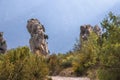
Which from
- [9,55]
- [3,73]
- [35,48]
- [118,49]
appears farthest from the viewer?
[35,48]

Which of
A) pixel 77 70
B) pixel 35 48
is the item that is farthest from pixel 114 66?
pixel 35 48

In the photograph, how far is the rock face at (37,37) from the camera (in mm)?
54875

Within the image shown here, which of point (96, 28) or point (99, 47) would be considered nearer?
point (99, 47)

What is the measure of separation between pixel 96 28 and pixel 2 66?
32361 millimetres

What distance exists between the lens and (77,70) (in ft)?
137

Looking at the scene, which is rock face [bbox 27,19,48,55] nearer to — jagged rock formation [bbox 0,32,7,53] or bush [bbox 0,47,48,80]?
jagged rock formation [bbox 0,32,7,53]

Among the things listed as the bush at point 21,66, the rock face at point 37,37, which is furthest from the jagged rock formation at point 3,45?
the bush at point 21,66

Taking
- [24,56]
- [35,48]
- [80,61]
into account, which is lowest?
[24,56]

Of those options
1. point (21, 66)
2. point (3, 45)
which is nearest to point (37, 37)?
point (3, 45)

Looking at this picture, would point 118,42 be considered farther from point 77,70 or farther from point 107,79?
point 77,70

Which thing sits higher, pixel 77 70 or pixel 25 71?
pixel 77 70

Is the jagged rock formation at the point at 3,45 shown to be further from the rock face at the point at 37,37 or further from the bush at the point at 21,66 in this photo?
the bush at the point at 21,66

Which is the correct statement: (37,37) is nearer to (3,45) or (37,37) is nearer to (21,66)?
(3,45)

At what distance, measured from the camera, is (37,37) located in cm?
5500
